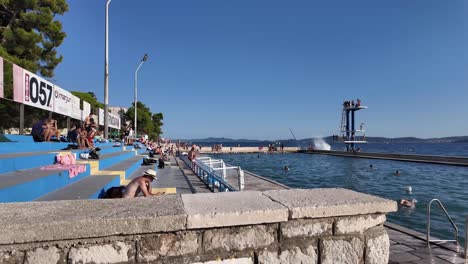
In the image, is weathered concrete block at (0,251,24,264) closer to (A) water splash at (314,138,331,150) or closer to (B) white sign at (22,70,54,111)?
(B) white sign at (22,70,54,111)

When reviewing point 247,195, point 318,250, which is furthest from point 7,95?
point 318,250

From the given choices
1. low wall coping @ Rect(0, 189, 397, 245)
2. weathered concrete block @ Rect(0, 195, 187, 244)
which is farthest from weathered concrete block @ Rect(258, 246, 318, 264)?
weathered concrete block @ Rect(0, 195, 187, 244)

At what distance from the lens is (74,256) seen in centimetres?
184

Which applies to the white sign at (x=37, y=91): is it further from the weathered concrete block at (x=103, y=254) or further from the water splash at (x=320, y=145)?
the water splash at (x=320, y=145)

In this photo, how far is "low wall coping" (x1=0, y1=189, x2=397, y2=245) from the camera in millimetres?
1787

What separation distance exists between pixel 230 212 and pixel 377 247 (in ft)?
4.16

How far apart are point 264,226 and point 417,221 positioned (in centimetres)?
968

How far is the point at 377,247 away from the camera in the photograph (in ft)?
7.79

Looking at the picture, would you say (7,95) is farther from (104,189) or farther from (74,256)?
(74,256)

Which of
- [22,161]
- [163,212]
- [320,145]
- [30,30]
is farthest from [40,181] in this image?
[320,145]

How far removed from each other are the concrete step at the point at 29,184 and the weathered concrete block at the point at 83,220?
8.22 feet

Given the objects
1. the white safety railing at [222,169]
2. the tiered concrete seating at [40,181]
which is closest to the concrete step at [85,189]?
the tiered concrete seating at [40,181]

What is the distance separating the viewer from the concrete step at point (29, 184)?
418 centimetres

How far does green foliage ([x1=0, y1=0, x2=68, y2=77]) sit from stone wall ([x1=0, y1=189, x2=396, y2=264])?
19310 mm
